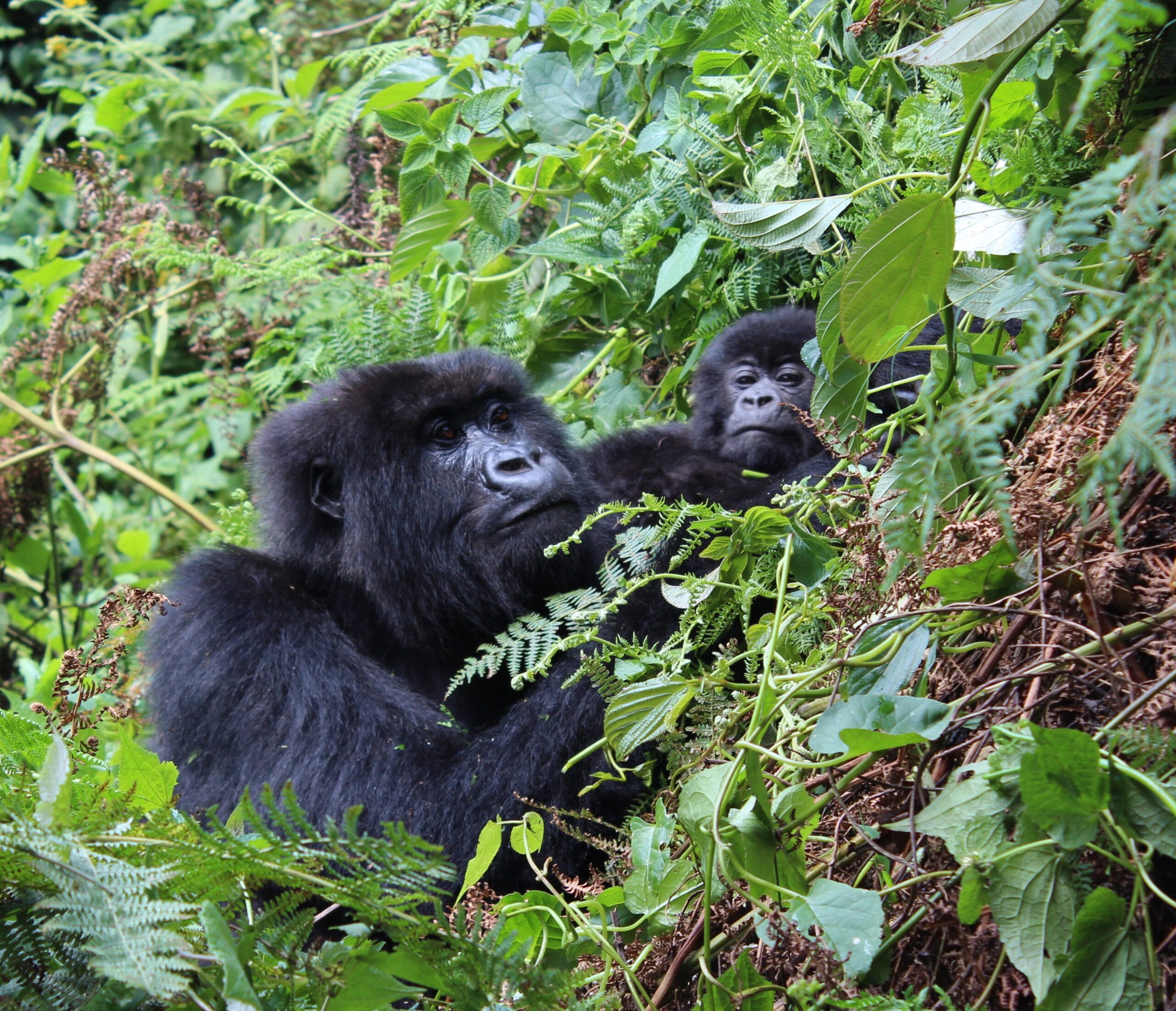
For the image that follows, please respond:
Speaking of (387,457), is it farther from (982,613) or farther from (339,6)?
(339,6)

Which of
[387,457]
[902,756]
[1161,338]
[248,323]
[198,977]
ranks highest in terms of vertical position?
[1161,338]

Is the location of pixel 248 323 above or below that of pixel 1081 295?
below

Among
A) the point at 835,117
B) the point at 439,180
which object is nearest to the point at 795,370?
the point at 835,117

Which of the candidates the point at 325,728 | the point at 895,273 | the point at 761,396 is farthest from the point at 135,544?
the point at 895,273

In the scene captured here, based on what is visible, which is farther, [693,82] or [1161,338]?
[693,82]

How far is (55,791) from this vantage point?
1.14m

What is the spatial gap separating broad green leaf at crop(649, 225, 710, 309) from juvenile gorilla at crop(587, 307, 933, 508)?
0.37m

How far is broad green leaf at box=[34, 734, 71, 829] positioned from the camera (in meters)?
1.13

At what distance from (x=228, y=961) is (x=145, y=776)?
1.80 ft

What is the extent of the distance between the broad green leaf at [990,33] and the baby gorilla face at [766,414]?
1504mm

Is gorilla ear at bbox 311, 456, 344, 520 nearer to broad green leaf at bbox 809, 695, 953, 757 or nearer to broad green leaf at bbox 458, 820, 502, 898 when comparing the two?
broad green leaf at bbox 458, 820, 502, 898

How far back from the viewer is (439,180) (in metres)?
2.88

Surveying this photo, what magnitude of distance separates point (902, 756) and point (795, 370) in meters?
1.77

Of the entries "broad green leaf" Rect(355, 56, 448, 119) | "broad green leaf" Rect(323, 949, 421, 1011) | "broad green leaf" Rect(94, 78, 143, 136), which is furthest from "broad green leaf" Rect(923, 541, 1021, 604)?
"broad green leaf" Rect(94, 78, 143, 136)
